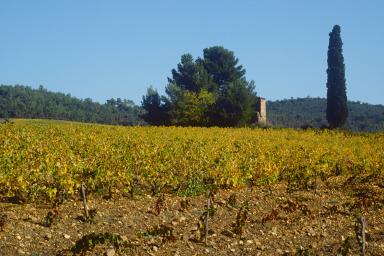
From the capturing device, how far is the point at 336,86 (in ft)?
142

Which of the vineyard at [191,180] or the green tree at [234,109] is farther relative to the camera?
the green tree at [234,109]

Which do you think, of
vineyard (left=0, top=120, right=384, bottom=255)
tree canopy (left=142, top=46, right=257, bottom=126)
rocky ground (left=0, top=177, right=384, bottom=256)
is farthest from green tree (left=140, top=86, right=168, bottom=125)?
rocky ground (left=0, top=177, right=384, bottom=256)

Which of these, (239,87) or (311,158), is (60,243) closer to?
(311,158)

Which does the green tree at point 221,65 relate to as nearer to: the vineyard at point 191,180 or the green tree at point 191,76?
the green tree at point 191,76

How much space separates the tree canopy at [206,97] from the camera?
47.6 m

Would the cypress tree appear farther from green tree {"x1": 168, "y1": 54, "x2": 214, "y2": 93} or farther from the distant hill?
green tree {"x1": 168, "y1": 54, "x2": 214, "y2": 93}

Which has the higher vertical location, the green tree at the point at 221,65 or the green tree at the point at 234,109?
the green tree at the point at 221,65

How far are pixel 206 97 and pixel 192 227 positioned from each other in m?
43.0

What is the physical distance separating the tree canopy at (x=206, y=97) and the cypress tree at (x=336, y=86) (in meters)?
8.42

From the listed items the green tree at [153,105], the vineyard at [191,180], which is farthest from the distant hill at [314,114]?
the vineyard at [191,180]

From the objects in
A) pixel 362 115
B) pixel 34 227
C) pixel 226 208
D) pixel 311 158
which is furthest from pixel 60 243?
pixel 362 115

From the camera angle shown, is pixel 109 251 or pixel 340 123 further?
pixel 340 123

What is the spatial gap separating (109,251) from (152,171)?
462cm

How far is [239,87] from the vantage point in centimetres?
4931
